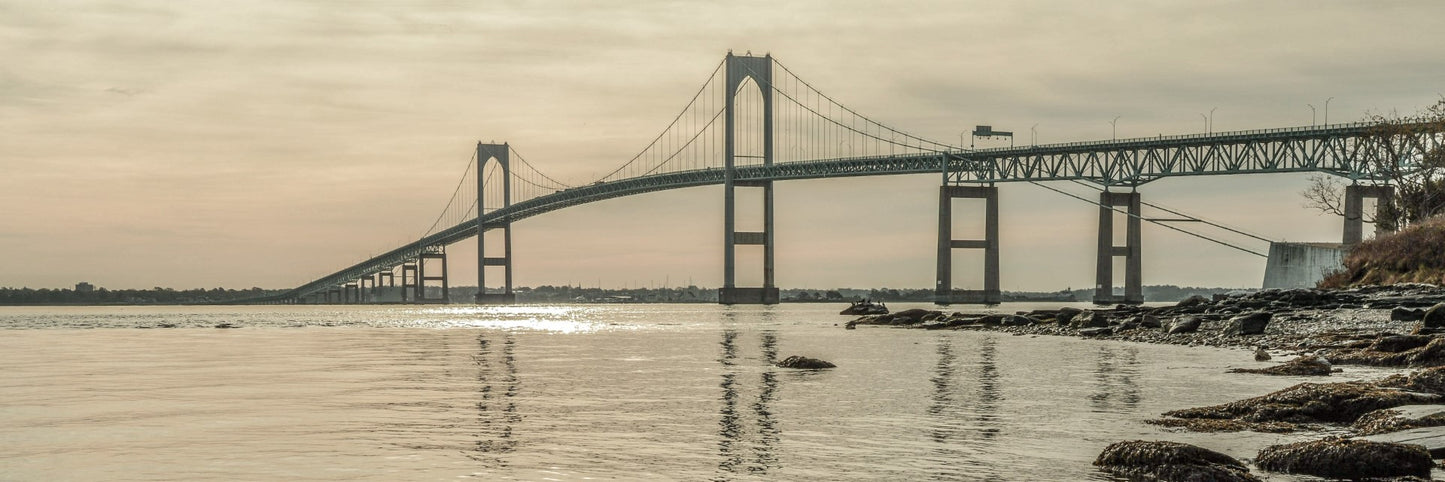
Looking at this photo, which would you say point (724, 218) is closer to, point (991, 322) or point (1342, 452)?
point (991, 322)

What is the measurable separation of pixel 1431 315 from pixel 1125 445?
1670 cm

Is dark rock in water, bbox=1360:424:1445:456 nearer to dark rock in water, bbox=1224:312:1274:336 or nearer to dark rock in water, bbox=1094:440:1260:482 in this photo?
dark rock in water, bbox=1094:440:1260:482

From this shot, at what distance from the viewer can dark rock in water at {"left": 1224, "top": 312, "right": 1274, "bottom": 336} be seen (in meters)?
35.1

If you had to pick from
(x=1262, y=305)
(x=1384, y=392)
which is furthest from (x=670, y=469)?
(x=1262, y=305)

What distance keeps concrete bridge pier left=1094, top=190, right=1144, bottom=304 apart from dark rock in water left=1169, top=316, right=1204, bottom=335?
6588 cm

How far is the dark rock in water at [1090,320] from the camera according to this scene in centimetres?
4409

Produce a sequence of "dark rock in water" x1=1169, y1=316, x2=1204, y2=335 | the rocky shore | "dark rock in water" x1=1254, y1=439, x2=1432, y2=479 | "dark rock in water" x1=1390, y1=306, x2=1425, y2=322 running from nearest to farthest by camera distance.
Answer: "dark rock in water" x1=1254, y1=439, x2=1432, y2=479
the rocky shore
"dark rock in water" x1=1390, y1=306, x2=1425, y2=322
"dark rock in water" x1=1169, y1=316, x2=1204, y2=335

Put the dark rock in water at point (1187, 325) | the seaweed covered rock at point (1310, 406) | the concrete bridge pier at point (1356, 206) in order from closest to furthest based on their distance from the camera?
the seaweed covered rock at point (1310, 406)
the dark rock in water at point (1187, 325)
the concrete bridge pier at point (1356, 206)

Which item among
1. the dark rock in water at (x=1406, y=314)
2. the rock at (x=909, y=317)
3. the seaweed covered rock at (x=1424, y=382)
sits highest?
the dark rock in water at (x=1406, y=314)

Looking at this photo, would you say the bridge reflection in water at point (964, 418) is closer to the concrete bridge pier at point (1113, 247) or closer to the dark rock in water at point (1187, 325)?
the dark rock in water at point (1187, 325)

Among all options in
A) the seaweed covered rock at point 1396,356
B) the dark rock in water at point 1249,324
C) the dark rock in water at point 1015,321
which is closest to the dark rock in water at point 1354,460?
the seaweed covered rock at point 1396,356

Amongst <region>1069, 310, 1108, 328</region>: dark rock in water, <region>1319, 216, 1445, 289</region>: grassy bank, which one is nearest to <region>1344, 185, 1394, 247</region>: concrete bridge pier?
<region>1319, 216, 1445, 289</region>: grassy bank

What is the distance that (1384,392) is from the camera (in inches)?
631

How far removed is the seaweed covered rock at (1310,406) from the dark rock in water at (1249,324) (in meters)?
19.0
